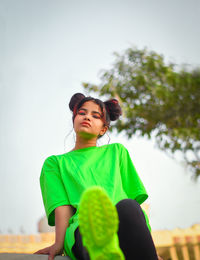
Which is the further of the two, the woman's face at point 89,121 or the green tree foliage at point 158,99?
the green tree foliage at point 158,99

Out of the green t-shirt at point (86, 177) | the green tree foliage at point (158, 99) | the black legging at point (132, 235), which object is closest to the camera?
the black legging at point (132, 235)

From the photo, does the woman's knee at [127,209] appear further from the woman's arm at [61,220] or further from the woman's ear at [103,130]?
the woman's ear at [103,130]

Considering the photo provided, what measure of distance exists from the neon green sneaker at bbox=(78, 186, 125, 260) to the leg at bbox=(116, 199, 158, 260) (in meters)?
0.18

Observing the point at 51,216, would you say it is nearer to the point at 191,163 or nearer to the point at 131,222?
the point at 131,222

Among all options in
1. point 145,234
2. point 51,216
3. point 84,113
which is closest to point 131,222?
point 145,234

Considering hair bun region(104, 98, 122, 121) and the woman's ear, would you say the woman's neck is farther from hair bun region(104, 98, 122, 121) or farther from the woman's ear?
hair bun region(104, 98, 122, 121)

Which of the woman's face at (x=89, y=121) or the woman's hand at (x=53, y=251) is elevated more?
the woman's face at (x=89, y=121)

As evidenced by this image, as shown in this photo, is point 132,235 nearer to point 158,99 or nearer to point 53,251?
point 53,251

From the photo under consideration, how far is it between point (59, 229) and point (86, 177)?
0.22 meters

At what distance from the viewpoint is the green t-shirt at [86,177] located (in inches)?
40.6

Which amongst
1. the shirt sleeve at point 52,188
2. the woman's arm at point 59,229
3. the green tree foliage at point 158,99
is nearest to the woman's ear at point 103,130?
the shirt sleeve at point 52,188

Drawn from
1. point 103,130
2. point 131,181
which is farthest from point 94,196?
point 103,130

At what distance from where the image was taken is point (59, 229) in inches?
38.4

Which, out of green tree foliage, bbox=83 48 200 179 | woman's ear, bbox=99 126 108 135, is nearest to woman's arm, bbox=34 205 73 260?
woman's ear, bbox=99 126 108 135
